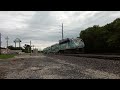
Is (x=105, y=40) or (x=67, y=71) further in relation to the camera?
(x=105, y=40)

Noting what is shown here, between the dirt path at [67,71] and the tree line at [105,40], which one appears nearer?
the dirt path at [67,71]

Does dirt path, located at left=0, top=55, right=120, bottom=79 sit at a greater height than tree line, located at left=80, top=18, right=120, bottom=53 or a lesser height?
lesser

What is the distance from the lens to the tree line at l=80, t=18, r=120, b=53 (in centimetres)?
6159

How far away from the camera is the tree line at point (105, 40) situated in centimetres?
6159

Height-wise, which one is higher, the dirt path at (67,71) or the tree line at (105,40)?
the tree line at (105,40)

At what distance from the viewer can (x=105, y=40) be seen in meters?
70.0

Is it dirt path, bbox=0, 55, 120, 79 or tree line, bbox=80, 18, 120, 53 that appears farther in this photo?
tree line, bbox=80, 18, 120, 53

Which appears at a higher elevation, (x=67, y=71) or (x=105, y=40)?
(x=105, y=40)
